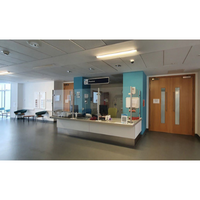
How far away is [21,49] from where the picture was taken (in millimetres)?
2934

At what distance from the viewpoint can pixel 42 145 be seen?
359 cm

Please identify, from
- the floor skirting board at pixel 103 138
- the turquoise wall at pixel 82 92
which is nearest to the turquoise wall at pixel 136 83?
the floor skirting board at pixel 103 138

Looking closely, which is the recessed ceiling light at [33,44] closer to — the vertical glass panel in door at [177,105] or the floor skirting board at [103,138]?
the floor skirting board at [103,138]

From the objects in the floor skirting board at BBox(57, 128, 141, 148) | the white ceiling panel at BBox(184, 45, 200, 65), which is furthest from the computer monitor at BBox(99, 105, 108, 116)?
the white ceiling panel at BBox(184, 45, 200, 65)

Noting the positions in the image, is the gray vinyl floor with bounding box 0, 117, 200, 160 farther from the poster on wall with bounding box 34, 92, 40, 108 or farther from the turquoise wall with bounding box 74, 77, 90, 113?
the poster on wall with bounding box 34, 92, 40, 108

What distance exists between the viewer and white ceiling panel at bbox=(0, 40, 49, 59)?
259cm

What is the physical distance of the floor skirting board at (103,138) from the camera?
3.61 m

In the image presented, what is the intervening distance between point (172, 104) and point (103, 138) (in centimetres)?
346

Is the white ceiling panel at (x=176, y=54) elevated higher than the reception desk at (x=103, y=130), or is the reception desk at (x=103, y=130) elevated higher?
the white ceiling panel at (x=176, y=54)

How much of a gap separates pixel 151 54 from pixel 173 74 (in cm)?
277

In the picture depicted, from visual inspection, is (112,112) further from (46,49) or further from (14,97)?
(14,97)

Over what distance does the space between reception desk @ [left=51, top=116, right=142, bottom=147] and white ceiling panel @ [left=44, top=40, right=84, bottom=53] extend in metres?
2.29

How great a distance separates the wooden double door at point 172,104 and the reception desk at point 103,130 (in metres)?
1.76
